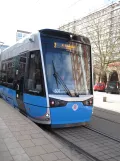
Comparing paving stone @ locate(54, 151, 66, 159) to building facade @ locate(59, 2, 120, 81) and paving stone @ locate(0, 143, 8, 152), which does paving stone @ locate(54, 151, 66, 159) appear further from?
building facade @ locate(59, 2, 120, 81)

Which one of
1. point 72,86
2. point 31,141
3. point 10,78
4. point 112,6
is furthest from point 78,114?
point 112,6

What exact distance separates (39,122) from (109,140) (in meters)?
2.27

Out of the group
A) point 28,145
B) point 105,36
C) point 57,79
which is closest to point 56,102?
point 57,79

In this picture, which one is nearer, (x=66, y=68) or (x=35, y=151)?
(x=35, y=151)

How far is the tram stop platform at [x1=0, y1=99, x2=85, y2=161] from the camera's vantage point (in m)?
4.39

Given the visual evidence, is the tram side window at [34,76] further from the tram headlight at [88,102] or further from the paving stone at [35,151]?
the paving stone at [35,151]

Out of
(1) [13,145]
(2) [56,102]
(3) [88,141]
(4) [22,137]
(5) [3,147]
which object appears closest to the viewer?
(5) [3,147]

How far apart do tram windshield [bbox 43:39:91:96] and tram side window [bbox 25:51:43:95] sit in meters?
0.27

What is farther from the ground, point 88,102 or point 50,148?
point 88,102

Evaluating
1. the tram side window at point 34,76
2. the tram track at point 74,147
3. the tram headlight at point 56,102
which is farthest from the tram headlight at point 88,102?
the tram side window at point 34,76

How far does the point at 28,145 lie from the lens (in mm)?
5055

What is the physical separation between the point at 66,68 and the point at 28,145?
11.3 ft

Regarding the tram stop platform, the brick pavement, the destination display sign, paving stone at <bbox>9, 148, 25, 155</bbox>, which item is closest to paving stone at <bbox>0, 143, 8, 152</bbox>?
Answer: the tram stop platform

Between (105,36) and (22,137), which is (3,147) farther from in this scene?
(105,36)
